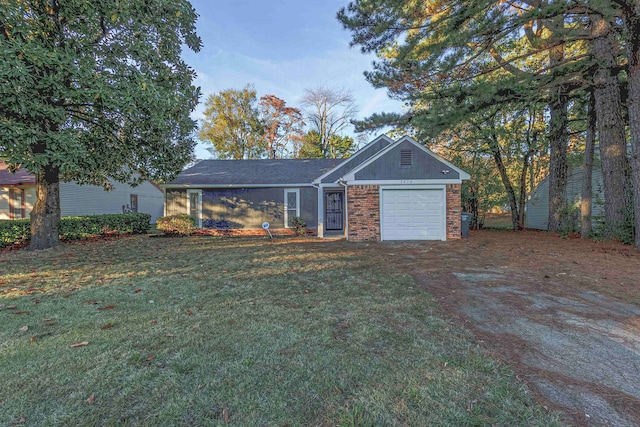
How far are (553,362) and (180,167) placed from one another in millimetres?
10534

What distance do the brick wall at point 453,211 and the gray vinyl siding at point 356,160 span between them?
372cm

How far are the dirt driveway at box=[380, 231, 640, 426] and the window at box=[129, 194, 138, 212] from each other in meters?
20.2

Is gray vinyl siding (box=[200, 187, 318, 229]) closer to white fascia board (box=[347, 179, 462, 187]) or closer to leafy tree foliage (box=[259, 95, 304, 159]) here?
white fascia board (box=[347, 179, 462, 187])

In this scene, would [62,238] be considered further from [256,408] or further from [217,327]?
[256,408]

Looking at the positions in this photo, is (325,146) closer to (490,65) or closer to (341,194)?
(341,194)

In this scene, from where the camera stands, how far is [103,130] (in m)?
8.33

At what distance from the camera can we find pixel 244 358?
2.50 metres

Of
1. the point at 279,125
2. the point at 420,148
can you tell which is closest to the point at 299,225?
the point at 420,148

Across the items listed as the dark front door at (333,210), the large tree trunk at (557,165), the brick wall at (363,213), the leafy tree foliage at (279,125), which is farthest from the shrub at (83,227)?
the large tree trunk at (557,165)

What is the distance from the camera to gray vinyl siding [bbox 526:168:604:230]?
1278cm

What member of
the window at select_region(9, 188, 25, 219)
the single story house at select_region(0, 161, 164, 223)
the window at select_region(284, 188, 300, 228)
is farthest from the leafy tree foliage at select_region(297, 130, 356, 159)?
the window at select_region(9, 188, 25, 219)

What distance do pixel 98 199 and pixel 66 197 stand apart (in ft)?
6.62

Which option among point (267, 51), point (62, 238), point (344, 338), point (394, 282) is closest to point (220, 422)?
point (344, 338)

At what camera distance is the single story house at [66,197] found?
1471cm
